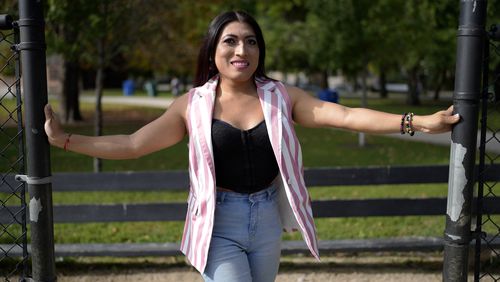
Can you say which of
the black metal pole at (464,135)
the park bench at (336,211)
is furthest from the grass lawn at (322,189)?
the black metal pole at (464,135)

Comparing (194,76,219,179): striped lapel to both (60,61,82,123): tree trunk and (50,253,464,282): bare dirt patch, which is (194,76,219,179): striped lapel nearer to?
(50,253,464,282): bare dirt patch

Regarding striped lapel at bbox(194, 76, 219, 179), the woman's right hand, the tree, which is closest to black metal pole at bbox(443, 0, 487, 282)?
striped lapel at bbox(194, 76, 219, 179)

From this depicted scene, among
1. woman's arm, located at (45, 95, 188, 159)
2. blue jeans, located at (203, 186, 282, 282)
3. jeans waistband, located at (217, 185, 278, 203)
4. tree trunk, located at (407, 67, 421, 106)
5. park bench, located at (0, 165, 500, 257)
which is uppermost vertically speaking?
woman's arm, located at (45, 95, 188, 159)

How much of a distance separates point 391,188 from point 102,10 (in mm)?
5005

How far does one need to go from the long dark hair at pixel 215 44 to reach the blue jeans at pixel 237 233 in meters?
0.58

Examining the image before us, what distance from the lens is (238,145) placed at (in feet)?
8.09

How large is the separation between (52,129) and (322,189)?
622 cm

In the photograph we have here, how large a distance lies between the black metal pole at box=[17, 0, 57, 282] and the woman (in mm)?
64

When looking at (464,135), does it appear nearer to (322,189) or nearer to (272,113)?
(272,113)

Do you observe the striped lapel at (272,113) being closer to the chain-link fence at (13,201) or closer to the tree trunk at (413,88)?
the chain-link fence at (13,201)

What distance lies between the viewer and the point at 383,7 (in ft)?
40.5

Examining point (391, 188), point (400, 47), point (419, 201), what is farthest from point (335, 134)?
point (419, 201)

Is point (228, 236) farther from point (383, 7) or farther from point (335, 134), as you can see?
point (335, 134)

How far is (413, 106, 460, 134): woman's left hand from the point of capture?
237cm
